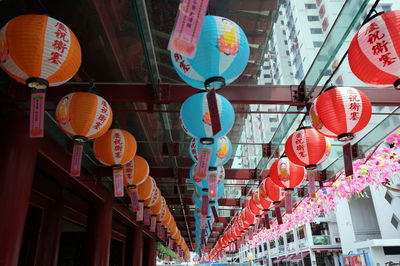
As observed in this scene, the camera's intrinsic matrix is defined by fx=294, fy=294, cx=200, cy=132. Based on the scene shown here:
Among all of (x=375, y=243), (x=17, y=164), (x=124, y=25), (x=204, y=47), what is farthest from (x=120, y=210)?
(x=375, y=243)

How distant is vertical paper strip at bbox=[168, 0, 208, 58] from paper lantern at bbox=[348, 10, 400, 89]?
158 centimetres

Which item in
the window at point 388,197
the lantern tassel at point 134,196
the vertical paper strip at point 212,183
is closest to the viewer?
the vertical paper strip at point 212,183

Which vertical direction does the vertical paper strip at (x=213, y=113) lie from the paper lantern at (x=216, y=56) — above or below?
below

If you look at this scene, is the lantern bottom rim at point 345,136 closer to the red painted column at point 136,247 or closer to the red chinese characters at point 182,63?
the red chinese characters at point 182,63

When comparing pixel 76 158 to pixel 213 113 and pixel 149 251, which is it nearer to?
pixel 213 113

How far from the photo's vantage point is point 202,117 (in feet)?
10.5

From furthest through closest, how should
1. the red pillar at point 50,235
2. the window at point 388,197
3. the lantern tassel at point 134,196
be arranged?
the window at point 388,197 → the red pillar at point 50,235 → the lantern tassel at point 134,196

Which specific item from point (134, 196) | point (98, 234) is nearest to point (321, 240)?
point (98, 234)

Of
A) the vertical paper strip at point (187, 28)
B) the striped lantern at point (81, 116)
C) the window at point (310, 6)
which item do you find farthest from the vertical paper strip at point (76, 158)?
the window at point (310, 6)

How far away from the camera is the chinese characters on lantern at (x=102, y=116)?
10.9ft

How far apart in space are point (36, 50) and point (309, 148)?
3324 mm

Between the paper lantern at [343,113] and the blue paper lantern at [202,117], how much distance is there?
3.35ft

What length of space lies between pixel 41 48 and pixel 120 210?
8.11 meters

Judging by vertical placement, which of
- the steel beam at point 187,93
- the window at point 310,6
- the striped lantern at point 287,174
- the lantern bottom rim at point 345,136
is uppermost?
the window at point 310,6
